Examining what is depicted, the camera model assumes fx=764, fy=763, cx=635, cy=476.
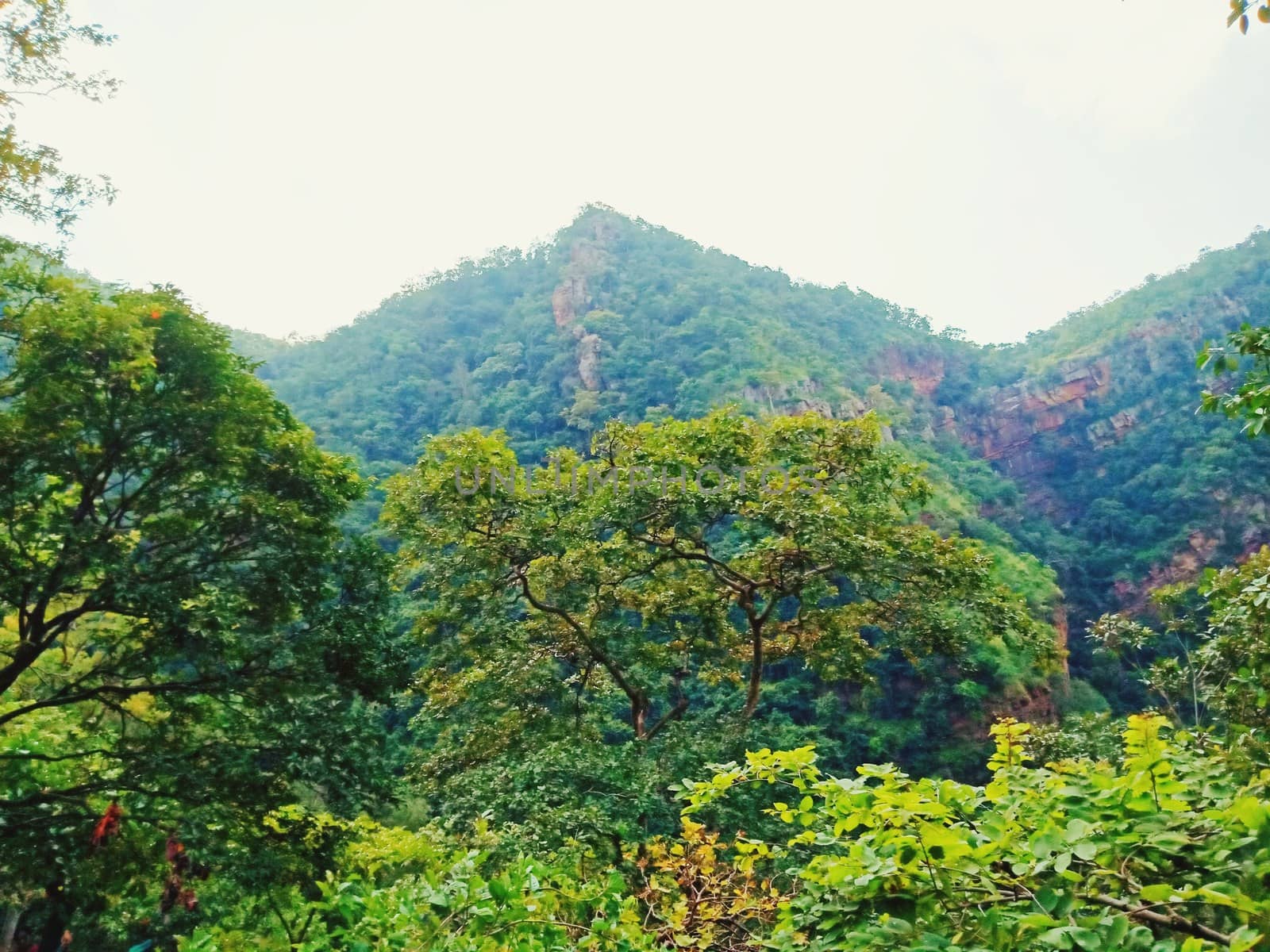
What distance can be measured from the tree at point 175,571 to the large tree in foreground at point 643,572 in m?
1.48

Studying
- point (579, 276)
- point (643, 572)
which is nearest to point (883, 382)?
point (579, 276)

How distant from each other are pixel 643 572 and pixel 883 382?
116 ft

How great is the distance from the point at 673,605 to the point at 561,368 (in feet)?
106

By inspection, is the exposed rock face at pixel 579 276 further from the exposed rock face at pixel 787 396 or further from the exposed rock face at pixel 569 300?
the exposed rock face at pixel 787 396

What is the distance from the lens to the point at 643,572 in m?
7.95

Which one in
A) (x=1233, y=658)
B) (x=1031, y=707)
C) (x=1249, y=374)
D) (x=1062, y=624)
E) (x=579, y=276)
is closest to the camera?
(x=1249, y=374)

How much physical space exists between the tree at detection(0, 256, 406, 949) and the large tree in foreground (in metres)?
1.48

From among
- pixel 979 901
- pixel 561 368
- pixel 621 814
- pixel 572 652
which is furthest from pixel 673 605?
pixel 561 368

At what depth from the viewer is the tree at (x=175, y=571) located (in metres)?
4.87

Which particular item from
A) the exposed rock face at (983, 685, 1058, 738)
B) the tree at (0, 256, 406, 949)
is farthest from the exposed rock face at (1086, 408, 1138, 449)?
the tree at (0, 256, 406, 949)

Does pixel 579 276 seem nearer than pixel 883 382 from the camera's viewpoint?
No

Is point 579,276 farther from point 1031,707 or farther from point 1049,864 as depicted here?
point 1049,864

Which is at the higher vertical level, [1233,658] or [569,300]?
[569,300]

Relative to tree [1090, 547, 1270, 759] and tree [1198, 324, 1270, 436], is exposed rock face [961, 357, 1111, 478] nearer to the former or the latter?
tree [1090, 547, 1270, 759]
